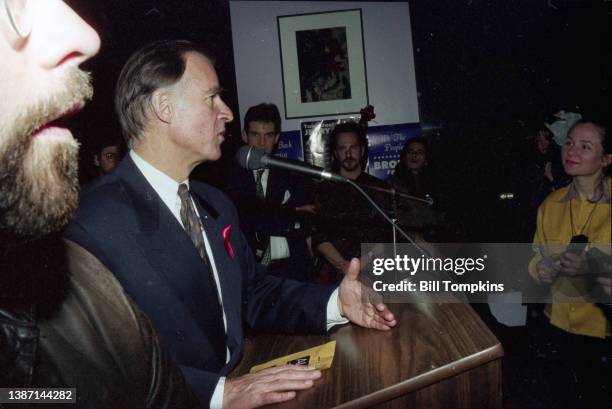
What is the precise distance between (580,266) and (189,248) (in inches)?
77.4

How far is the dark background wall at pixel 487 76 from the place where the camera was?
3262 mm

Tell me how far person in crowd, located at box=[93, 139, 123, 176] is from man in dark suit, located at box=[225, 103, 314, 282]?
89cm

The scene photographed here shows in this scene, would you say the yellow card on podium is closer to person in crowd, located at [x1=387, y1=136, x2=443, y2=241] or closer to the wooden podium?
the wooden podium

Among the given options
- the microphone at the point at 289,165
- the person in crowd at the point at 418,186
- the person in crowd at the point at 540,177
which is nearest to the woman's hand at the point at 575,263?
the person in crowd at the point at 540,177

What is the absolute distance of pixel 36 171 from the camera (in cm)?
74

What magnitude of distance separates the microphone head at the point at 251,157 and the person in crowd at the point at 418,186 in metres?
1.84

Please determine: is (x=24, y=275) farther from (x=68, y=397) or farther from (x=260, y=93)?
(x=260, y=93)

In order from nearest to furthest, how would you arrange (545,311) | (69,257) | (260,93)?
(69,257)
(545,311)
(260,93)

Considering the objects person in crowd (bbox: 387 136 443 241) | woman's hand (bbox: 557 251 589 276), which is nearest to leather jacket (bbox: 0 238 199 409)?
woman's hand (bbox: 557 251 589 276)

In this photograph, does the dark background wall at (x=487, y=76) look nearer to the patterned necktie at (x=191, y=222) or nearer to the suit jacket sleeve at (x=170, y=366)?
the patterned necktie at (x=191, y=222)

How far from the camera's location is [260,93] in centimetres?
436

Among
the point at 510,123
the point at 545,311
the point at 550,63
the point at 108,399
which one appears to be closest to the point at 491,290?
the point at 545,311

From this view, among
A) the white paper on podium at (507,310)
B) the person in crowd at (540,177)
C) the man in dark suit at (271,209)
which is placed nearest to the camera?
the person in crowd at (540,177)

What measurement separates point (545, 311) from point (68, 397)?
2507mm
